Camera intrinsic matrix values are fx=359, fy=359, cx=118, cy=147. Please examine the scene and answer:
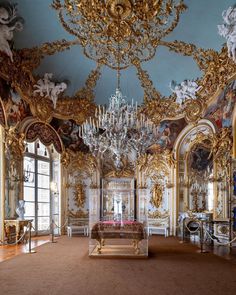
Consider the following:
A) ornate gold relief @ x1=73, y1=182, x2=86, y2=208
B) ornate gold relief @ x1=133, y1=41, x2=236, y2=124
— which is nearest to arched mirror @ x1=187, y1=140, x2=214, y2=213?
ornate gold relief @ x1=133, y1=41, x2=236, y2=124

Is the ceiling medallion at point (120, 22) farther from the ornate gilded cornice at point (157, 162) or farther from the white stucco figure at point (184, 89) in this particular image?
the ornate gilded cornice at point (157, 162)

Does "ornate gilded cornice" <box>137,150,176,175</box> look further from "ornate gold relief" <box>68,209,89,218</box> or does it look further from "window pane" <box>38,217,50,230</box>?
"window pane" <box>38,217,50,230</box>

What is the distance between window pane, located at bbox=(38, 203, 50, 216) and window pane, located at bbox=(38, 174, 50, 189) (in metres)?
0.85

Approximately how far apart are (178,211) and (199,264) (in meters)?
7.58

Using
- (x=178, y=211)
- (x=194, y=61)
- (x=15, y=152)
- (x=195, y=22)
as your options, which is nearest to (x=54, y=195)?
(x=15, y=152)

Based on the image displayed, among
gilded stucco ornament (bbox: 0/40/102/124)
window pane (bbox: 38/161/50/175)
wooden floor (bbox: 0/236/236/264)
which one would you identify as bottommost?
wooden floor (bbox: 0/236/236/264)

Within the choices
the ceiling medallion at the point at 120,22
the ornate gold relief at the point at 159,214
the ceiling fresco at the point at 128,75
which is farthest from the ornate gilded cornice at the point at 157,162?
the ceiling medallion at the point at 120,22

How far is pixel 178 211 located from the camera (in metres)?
16.3

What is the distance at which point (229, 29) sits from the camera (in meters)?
10.9

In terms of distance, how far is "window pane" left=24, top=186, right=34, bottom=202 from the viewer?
15.0 m

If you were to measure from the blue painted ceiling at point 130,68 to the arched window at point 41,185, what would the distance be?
10.1ft

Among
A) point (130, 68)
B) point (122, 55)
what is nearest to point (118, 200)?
point (130, 68)

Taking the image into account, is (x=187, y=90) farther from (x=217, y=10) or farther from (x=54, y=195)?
(x=54, y=195)

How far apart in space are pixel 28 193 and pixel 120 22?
8327 mm
